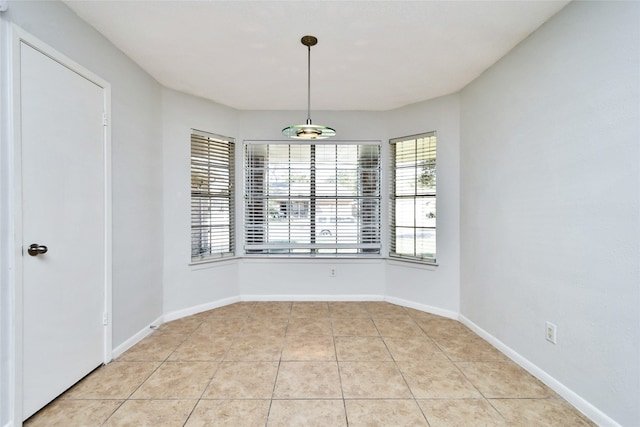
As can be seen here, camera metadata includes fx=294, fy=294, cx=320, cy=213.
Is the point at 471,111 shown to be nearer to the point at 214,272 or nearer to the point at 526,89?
the point at 526,89

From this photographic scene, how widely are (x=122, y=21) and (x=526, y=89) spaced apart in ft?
10.4

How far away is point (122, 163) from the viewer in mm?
2631

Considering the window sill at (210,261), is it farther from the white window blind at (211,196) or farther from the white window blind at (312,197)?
the white window blind at (312,197)

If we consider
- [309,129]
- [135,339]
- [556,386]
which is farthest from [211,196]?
[556,386]

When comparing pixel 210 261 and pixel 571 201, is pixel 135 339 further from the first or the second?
pixel 571 201

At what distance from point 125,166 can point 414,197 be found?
126 inches

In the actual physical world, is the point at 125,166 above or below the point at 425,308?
above

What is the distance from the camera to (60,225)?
6.53 feet

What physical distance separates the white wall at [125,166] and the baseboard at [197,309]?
17cm

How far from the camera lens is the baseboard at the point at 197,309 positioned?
11.1 ft

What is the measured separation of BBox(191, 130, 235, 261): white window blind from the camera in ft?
11.9

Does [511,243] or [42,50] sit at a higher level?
[42,50]

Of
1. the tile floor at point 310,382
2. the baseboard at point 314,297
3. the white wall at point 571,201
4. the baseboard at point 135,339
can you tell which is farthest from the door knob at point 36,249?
the white wall at point 571,201

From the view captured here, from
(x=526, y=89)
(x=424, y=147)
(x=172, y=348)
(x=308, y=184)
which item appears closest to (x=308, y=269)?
(x=308, y=184)
